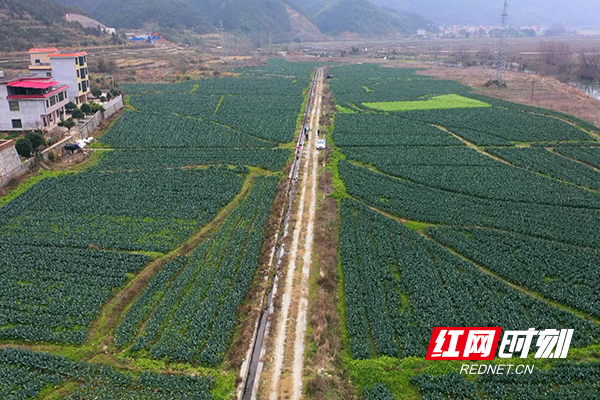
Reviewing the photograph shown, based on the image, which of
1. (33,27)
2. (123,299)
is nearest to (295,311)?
(123,299)

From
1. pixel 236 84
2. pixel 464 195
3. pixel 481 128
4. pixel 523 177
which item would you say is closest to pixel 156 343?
pixel 464 195


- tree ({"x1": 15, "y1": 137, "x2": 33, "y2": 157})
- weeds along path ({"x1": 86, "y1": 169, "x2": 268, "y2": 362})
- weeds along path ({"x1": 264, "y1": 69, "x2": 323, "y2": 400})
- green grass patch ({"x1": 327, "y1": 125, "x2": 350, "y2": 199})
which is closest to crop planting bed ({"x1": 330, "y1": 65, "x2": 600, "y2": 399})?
green grass patch ({"x1": 327, "y1": 125, "x2": 350, "y2": 199})

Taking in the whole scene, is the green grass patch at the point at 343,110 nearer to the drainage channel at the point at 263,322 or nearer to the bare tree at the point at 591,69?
the drainage channel at the point at 263,322

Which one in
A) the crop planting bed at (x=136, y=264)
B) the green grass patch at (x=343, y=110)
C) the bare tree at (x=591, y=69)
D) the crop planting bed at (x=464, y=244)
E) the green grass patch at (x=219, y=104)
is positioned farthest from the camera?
the bare tree at (x=591, y=69)

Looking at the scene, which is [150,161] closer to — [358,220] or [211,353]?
[358,220]

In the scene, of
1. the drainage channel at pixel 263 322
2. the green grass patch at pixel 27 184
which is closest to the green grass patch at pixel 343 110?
the drainage channel at pixel 263 322

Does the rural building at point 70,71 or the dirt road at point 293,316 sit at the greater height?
the rural building at point 70,71
